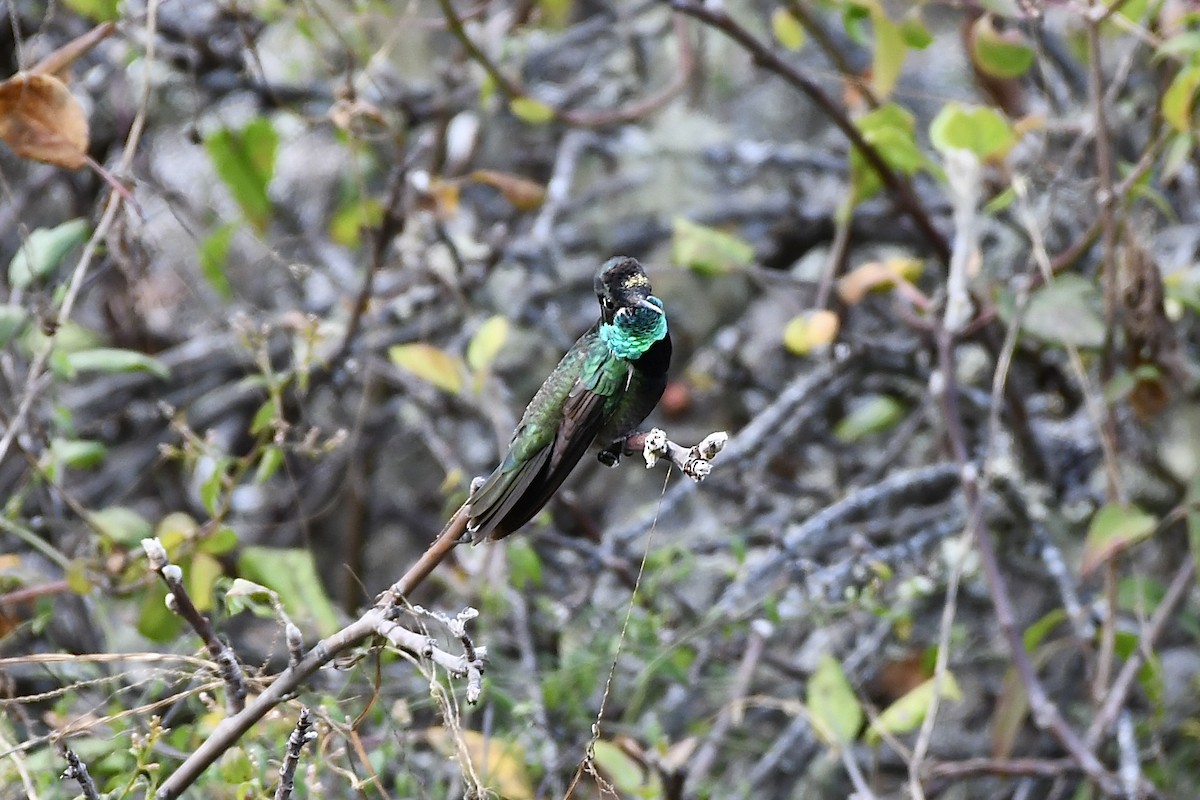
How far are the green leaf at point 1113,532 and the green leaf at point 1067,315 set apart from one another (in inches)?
12.5

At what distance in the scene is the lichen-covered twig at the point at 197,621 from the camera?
1.33 metres

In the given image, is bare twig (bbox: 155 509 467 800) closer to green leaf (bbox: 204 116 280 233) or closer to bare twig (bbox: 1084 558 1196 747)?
bare twig (bbox: 1084 558 1196 747)

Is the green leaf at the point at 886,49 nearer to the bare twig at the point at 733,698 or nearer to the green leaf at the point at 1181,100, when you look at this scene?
the green leaf at the point at 1181,100

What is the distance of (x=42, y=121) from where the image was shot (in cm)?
203

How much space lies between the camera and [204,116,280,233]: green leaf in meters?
3.13

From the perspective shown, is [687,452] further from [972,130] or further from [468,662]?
[972,130]

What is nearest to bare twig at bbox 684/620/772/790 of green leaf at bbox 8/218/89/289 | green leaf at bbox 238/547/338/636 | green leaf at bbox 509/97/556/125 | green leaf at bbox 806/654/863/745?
green leaf at bbox 806/654/863/745

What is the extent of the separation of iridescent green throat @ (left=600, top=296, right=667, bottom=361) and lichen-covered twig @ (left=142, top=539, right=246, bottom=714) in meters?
0.55

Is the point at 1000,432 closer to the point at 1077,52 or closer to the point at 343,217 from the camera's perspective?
the point at 1077,52

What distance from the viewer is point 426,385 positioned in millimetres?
3270

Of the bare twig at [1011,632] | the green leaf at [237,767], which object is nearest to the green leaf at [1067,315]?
the bare twig at [1011,632]

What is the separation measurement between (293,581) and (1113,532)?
1.49 m

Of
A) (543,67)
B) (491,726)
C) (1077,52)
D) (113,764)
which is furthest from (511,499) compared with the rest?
(543,67)

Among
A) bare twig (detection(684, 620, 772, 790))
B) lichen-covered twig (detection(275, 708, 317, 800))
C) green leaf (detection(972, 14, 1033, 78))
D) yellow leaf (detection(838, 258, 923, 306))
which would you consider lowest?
bare twig (detection(684, 620, 772, 790))
